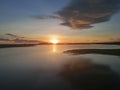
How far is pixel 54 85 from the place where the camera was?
11.2 m

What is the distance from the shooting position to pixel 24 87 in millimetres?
10773

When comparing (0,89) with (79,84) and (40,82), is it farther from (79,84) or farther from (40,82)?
(79,84)

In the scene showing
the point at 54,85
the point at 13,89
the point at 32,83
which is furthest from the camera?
the point at 32,83

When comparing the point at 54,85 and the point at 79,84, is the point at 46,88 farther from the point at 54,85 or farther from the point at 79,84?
the point at 79,84

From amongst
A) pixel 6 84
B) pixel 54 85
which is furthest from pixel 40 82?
pixel 6 84

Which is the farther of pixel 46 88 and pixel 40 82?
pixel 40 82

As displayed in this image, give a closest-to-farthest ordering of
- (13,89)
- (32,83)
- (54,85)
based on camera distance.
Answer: (13,89), (54,85), (32,83)

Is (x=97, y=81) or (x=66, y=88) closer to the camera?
(x=66, y=88)

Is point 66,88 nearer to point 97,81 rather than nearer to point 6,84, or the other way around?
point 97,81

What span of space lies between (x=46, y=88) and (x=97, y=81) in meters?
4.04

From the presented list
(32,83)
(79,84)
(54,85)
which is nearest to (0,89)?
(32,83)

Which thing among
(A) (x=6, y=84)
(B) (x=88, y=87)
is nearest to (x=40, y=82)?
(A) (x=6, y=84)

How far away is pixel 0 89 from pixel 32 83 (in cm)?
250

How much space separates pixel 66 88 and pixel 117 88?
10.9ft
